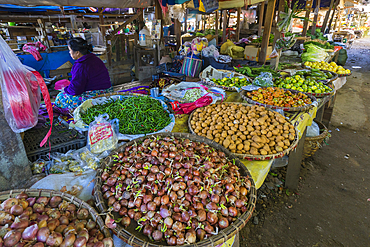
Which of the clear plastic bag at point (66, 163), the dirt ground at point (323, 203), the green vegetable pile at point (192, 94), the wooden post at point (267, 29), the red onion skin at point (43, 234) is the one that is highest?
the wooden post at point (267, 29)

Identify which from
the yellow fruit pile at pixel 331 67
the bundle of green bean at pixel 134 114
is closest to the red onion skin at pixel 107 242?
the bundle of green bean at pixel 134 114

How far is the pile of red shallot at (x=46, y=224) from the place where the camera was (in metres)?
1.11

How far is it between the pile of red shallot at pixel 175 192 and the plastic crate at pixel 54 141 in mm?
725

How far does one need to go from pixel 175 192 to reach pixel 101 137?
104cm

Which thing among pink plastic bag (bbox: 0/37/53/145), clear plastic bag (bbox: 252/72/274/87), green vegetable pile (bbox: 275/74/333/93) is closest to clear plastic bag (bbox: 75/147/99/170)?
pink plastic bag (bbox: 0/37/53/145)

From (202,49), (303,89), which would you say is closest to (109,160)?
(303,89)

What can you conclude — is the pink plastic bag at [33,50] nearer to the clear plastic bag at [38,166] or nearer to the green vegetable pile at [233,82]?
the green vegetable pile at [233,82]

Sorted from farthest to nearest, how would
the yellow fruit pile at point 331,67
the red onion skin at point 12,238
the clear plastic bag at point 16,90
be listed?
the yellow fruit pile at point 331,67, the clear plastic bag at point 16,90, the red onion skin at point 12,238

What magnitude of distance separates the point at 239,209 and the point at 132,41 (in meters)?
7.67

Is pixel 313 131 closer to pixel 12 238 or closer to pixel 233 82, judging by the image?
pixel 233 82

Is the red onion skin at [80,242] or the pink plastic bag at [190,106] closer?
the red onion skin at [80,242]

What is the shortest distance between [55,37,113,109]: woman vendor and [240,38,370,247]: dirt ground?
3.31 meters

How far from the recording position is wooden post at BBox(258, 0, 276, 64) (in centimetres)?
512

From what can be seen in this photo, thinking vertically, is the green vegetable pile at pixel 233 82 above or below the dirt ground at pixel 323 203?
above
